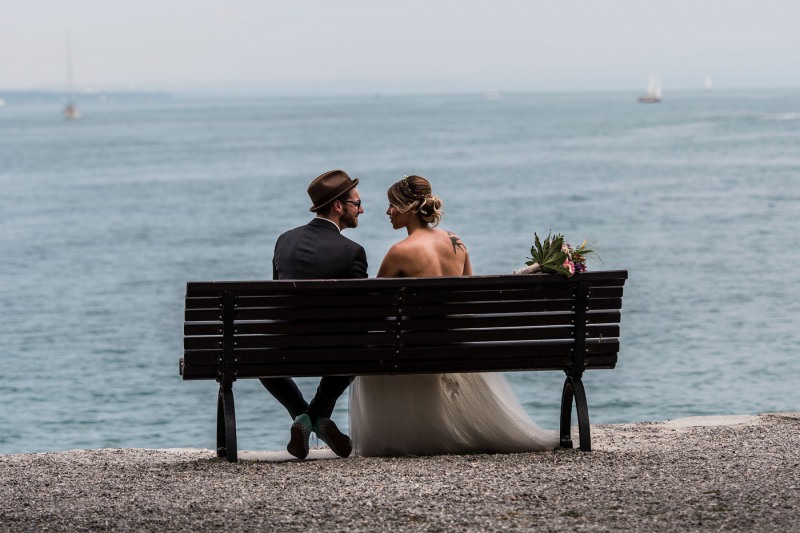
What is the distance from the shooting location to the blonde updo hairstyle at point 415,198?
6.12 m

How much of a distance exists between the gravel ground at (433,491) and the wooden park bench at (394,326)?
1.46ft

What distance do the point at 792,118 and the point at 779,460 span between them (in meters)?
124

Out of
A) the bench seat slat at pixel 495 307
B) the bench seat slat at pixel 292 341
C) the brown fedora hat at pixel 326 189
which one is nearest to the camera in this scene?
the bench seat slat at pixel 292 341

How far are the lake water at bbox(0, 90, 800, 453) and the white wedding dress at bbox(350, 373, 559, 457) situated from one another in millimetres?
7390

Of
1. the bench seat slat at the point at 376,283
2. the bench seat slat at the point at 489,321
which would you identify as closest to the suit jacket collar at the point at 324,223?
the bench seat slat at the point at 376,283

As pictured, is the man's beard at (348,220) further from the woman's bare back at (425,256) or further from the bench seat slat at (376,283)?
the bench seat slat at (376,283)

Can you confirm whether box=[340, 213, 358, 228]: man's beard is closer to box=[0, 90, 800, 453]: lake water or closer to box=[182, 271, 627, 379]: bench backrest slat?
box=[182, 271, 627, 379]: bench backrest slat

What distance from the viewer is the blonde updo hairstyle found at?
20.1 feet

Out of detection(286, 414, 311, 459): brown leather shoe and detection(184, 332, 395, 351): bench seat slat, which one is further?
detection(286, 414, 311, 459): brown leather shoe

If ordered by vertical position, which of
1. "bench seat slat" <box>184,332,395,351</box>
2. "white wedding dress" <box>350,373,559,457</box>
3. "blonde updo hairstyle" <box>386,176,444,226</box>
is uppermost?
"blonde updo hairstyle" <box>386,176,444,226</box>

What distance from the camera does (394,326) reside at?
593 centimetres

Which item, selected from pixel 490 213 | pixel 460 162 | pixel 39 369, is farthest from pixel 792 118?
pixel 39 369

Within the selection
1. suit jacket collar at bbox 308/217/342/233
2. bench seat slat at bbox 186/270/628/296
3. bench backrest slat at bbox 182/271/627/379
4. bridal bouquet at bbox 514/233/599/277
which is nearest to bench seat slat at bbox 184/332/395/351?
bench backrest slat at bbox 182/271/627/379

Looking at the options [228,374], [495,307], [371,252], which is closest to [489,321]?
[495,307]
